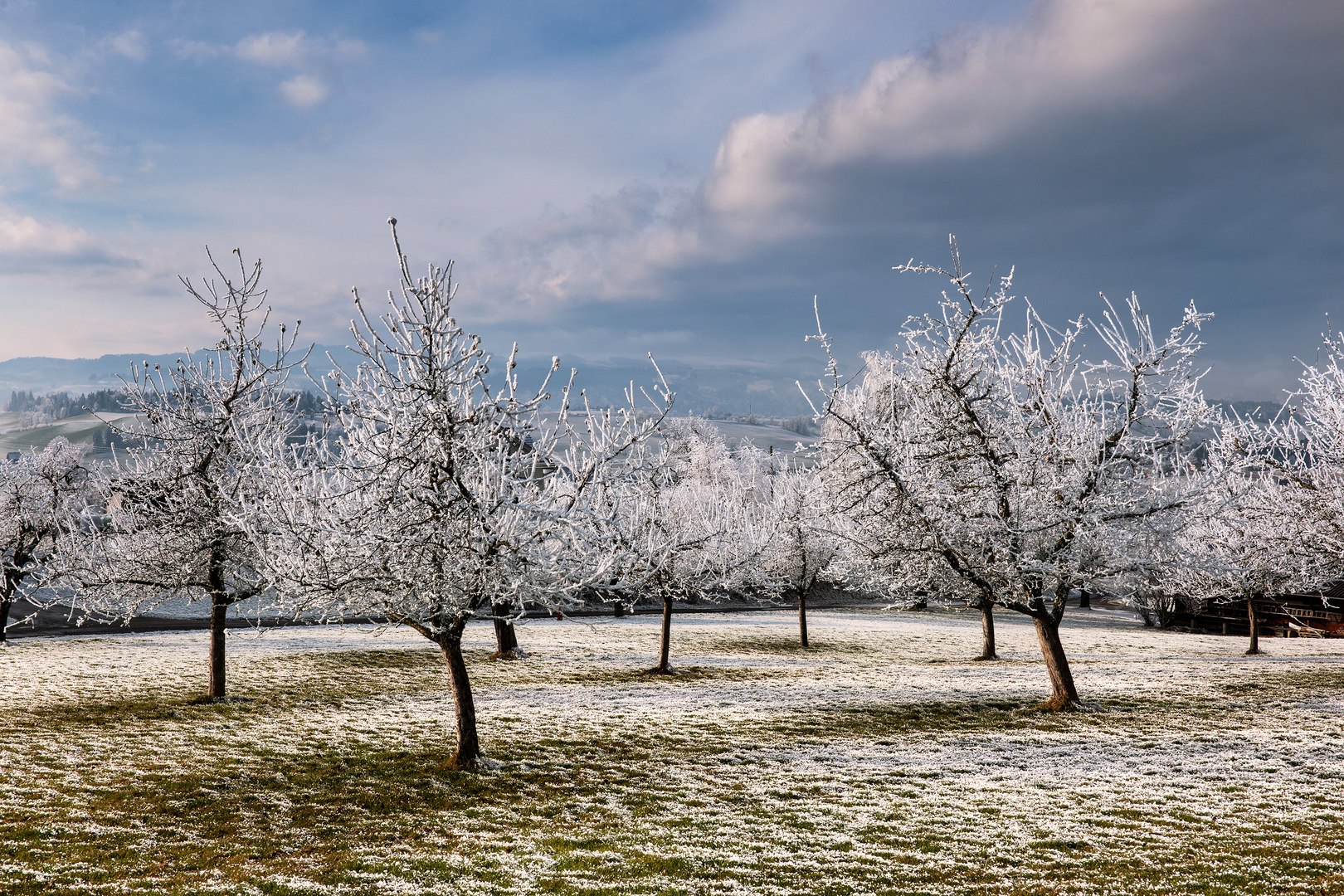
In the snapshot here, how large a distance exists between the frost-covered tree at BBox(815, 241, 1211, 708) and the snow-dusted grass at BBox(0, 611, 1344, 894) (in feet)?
11.9

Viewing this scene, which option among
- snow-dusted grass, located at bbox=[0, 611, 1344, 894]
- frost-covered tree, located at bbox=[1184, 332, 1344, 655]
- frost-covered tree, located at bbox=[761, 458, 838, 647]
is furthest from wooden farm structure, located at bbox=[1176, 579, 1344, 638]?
→ snow-dusted grass, located at bbox=[0, 611, 1344, 894]

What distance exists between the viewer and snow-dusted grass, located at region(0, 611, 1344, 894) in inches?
290

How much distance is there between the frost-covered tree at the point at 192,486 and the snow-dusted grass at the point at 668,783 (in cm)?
250

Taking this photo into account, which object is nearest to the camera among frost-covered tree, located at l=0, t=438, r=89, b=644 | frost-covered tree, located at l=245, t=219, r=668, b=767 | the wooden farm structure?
frost-covered tree, located at l=245, t=219, r=668, b=767

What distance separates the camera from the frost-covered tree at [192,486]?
14.5 meters

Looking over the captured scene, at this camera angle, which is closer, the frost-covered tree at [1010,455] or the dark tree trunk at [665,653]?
the frost-covered tree at [1010,455]

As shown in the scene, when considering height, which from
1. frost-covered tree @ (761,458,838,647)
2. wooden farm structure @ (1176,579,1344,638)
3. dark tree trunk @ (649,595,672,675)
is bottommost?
wooden farm structure @ (1176,579,1344,638)

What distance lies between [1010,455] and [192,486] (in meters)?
16.5

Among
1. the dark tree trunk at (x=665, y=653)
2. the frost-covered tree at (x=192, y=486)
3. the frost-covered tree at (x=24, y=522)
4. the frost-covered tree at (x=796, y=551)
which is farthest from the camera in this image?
the frost-covered tree at (x=796, y=551)

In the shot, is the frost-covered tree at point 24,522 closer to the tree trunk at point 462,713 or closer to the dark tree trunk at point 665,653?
the dark tree trunk at point 665,653

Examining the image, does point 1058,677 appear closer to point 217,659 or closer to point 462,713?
point 462,713

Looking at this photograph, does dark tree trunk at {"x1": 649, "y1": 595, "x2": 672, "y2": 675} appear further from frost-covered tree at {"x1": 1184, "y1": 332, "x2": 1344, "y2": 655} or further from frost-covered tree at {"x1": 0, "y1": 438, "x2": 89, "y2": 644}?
frost-covered tree at {"x1": 0, "y1": 438, "x2": 89, "y2": 644}

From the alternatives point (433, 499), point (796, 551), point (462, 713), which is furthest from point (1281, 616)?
point (433, 499)


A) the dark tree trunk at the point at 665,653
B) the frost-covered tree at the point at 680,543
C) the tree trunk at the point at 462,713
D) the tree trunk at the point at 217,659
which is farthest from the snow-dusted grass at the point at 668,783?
the frost-covered tree at the point at 680,543
